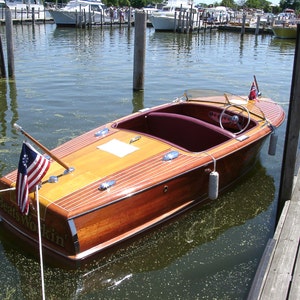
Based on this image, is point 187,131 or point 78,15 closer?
point 187,131

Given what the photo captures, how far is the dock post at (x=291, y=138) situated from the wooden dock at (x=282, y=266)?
342 millimetres

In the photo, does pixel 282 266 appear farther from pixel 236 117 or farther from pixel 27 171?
pixel 236 117

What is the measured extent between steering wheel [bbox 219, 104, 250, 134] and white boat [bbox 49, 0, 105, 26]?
35071 mm

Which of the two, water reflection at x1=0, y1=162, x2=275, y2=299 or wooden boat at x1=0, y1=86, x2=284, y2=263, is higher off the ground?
wooden boat at x1=0, y1=86, x2=284, y2=263

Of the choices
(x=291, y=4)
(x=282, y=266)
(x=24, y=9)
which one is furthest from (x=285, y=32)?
(x=291, y=4)

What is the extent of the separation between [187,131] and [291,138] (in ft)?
6.27

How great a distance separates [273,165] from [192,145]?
1943mm

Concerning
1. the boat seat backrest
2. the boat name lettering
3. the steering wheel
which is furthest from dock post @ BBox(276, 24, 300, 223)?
the boat name lettering

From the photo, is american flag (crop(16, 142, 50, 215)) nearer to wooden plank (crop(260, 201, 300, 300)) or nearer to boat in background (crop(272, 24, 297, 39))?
wooden plank (crop(260, 201, 300, 300))

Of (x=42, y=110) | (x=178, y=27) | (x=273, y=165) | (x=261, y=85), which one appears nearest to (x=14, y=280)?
(x=273, y=165)

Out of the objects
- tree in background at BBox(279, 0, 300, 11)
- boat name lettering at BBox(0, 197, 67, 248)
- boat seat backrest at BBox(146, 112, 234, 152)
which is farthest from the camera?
tree in background at BBox(279, 0, 300, 11)

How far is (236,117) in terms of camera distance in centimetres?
683

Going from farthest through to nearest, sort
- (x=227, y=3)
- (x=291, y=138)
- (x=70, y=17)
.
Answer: (x=227, y=3) → (x=70, y=17) → (x=291, y=138)

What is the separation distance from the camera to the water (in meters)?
4.36
